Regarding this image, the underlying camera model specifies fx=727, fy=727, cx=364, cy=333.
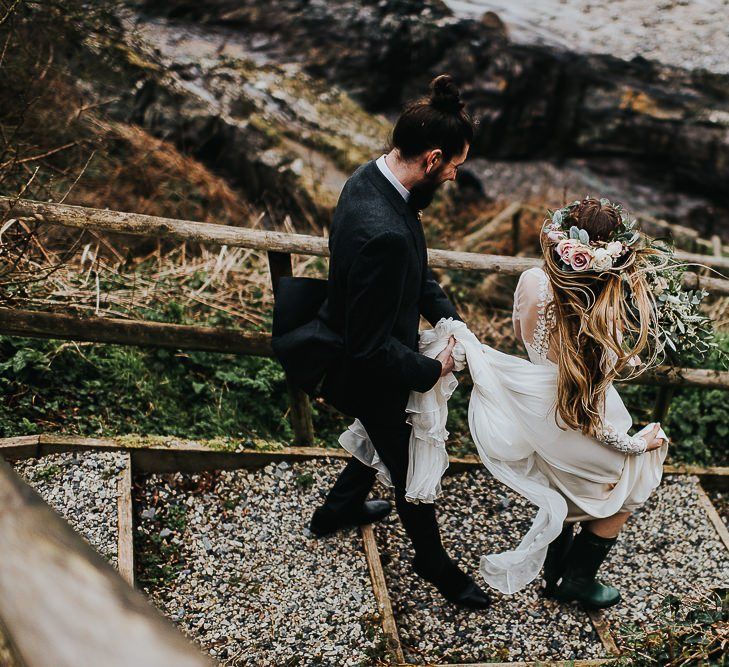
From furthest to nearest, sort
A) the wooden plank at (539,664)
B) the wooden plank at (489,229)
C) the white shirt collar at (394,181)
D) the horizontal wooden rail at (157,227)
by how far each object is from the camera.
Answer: the wooden plank at (489,229)
the horizontal wooden rail at (157,227)
the wooden plank at (539,664)
the white shirt collar at (394,181)

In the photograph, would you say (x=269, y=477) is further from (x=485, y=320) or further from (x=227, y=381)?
(x=485, y=320)

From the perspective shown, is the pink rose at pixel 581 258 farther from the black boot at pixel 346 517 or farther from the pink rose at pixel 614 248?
the black boot at pixel 346 517

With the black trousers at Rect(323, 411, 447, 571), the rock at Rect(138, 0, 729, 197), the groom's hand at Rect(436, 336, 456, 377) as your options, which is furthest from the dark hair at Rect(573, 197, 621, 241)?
the rock at Rect(138, 0, 729, 197)

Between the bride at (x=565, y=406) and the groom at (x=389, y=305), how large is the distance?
0.41 feet

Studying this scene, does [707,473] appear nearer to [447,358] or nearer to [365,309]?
[447,358]

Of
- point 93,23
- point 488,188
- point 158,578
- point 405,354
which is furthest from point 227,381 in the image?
point 488,188

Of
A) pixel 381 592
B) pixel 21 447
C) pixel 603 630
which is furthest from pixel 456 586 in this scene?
pixel 21 447

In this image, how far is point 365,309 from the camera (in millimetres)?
2379

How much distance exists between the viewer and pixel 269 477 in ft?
11.5

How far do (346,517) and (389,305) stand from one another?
130 centimetres

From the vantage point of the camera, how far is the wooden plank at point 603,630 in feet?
9.98

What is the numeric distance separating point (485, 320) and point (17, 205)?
3291 mm

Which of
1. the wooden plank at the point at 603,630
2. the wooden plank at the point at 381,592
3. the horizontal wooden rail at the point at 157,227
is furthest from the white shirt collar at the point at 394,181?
the wooden plank at the point at 603,630

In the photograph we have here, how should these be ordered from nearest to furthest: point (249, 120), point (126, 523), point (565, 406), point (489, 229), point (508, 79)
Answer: point (565, 406) < point (126, 523) < point (489, 229) < point (249, 120) < point (508, 79)
